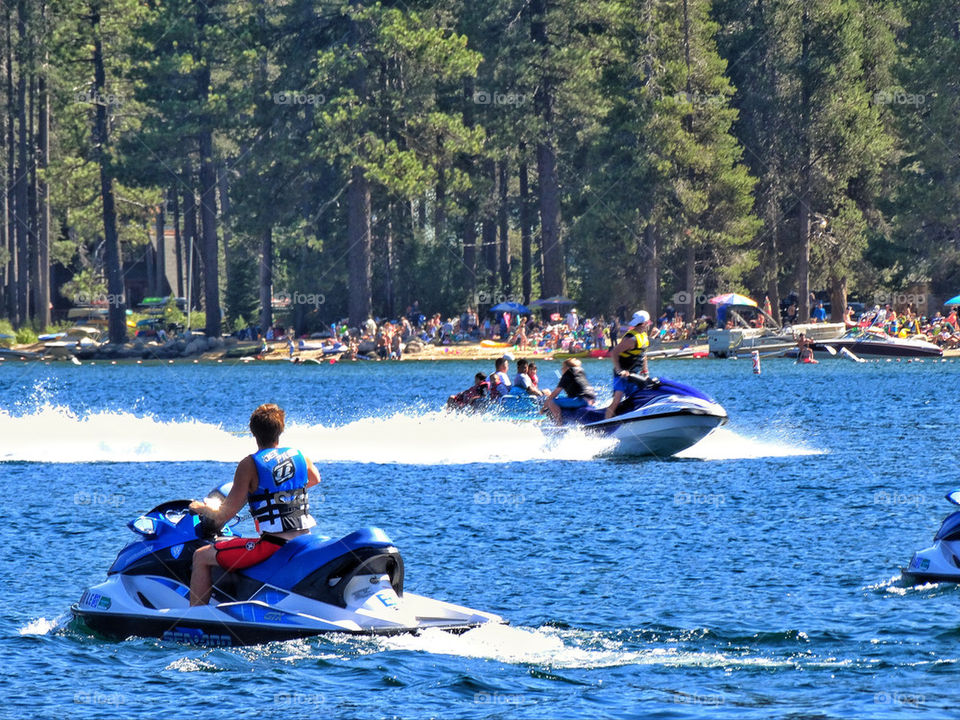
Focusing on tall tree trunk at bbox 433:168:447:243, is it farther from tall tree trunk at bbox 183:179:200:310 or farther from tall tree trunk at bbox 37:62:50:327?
tall tree trunk at bbox 37:62:50:327

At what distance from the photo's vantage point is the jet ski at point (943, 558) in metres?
13.9

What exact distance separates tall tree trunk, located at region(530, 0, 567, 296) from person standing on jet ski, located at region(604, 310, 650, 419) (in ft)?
158

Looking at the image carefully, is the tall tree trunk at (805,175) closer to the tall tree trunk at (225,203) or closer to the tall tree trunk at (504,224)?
the tall tree trunk at (504,224)

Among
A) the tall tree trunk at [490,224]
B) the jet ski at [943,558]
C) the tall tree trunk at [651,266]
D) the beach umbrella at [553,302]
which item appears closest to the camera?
the jet ski at [943,558]

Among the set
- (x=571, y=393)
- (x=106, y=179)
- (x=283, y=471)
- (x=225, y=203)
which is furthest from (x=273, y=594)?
(x=225, y=203)

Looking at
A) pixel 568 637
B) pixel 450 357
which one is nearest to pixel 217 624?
pixel 568 637

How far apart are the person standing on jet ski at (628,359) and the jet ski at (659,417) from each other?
103 mm

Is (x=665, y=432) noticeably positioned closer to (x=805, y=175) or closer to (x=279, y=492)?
(x=279, y=492)

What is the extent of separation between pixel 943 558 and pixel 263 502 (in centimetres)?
647

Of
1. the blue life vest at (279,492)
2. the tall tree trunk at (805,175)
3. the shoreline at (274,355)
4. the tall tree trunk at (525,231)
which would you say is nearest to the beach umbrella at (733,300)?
the shoreline at (274,355)

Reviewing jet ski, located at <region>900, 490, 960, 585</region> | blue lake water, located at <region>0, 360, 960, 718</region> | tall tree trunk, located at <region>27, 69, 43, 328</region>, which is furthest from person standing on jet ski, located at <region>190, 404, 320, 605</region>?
tall tree trunk, located at <region>27, 69, 43, 328</region>

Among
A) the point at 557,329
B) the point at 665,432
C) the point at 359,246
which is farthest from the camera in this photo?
the point at 359,246

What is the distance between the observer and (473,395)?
30172 millimetres

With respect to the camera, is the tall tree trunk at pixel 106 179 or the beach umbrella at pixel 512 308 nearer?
the beach umbrella at pixel 512 308
